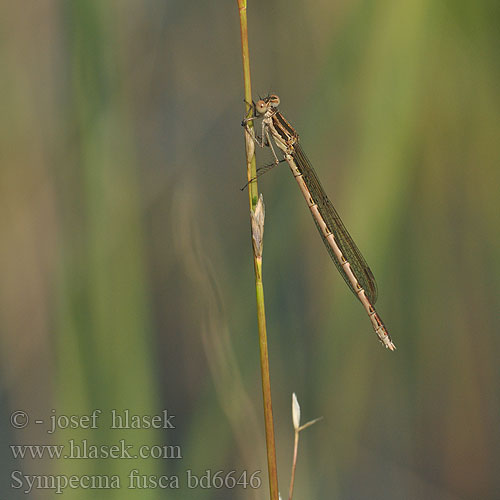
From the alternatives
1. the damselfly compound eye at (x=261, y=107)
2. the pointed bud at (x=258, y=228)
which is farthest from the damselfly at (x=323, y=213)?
the pointed bud at (x=258, y=228)

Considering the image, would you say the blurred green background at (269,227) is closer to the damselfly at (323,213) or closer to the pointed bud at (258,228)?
the damselfly at (323,213)

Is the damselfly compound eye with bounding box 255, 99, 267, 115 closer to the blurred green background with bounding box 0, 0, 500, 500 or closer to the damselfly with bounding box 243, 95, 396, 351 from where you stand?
the damselfly with bounding box 243, 95, 396, 351

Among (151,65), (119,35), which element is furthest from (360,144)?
(119,35)

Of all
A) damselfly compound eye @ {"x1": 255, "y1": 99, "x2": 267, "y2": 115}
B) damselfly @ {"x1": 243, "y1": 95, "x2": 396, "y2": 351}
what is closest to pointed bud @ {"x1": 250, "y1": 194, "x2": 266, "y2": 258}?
damselfly compound eye @ {"x1": 255, "y1": 99, "x2": 267, "y2": 115}

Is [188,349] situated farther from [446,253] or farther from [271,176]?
[446,253]

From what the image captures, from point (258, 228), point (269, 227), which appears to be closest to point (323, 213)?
point (269, 227)
